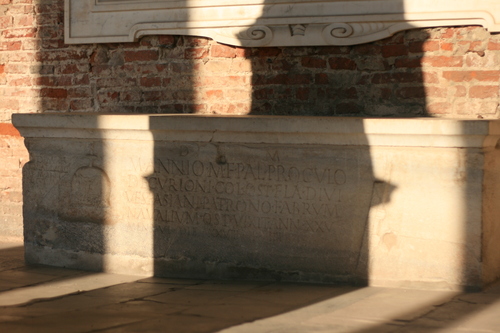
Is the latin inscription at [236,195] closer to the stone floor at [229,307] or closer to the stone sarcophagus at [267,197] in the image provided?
the stone sarcophagus at [267,197]

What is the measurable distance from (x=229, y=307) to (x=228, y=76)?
2.18 metres

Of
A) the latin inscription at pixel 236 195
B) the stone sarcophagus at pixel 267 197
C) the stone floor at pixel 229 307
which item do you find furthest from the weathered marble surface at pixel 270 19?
the stone floor at pixel 229 307

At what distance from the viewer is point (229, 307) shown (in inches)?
123

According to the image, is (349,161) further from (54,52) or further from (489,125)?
(54,52)

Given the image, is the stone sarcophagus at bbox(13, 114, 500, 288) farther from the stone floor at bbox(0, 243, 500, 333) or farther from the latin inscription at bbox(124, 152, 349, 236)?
the stone floor at bbox(0, 243, 500, 333)

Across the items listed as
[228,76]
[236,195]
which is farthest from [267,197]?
[228,76]

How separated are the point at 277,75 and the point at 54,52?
1.89 metres

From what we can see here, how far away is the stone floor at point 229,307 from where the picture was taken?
2783 mm

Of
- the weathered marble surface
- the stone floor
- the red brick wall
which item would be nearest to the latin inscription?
the stone floor

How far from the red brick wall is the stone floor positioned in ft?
4.62

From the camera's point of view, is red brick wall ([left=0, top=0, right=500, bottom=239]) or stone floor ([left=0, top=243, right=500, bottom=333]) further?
red brick wall ([left=0, top=0, right=500, bottom=239])

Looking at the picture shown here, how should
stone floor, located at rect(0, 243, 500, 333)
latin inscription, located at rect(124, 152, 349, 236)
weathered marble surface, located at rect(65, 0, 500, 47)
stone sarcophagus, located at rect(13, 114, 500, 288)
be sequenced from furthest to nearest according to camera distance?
weathered marble surface, located at rect(65, 0, 500, 47) → latin inscription, located at rect(124, 152, 349, 236) → stone sarcophagus, located at rect(13, 114, 500, 288) → stone floor, located at rect(0, 243, 500, 333)

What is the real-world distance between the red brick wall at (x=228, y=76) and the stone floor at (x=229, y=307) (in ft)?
4.62

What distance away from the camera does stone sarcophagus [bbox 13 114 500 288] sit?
3.32 m
